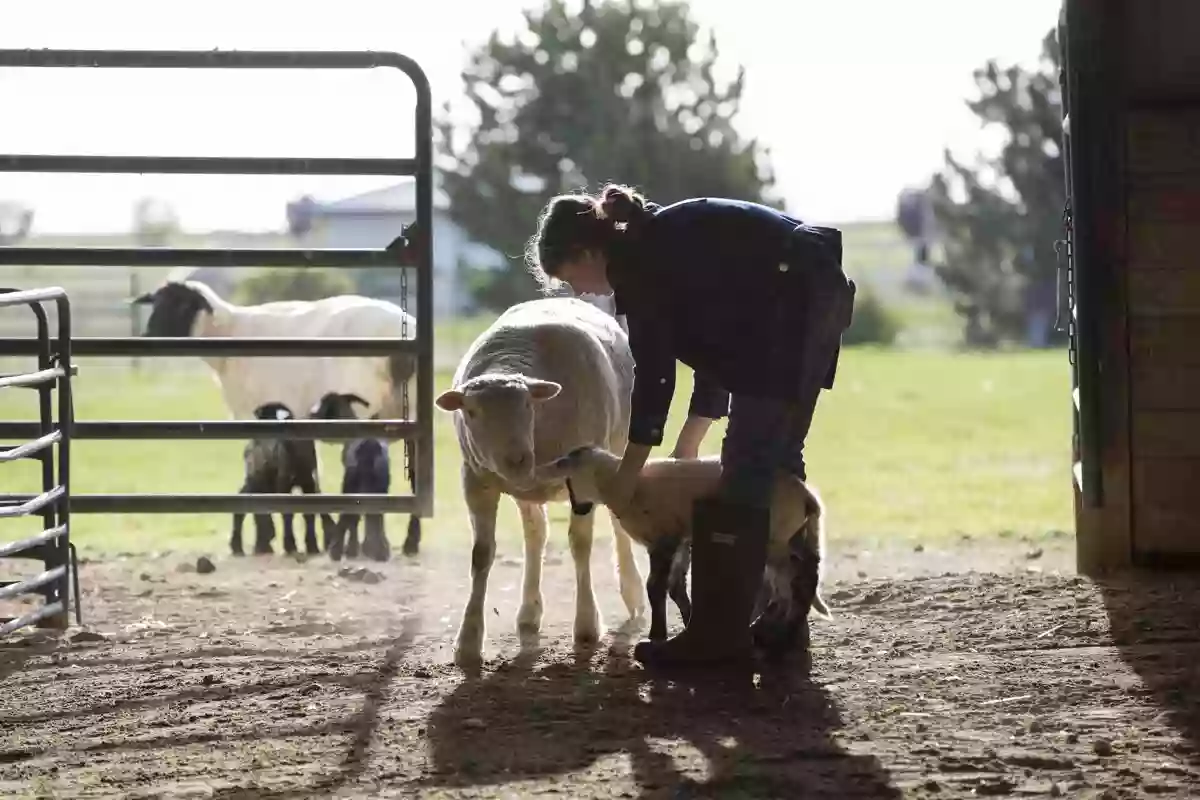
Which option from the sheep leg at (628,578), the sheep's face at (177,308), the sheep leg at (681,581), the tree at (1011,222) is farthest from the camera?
the tree at (1011,222)

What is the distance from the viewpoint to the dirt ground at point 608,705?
362 centimetres

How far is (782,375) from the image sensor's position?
448 centimetres

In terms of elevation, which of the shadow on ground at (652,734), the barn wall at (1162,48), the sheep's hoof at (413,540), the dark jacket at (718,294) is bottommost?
the shadow on ground at (652,734)

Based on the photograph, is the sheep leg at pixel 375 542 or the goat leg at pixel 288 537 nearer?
the sheep leg at pixel 375 542

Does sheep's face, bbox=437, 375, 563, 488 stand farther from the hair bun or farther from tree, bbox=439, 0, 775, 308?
tree, bbox=439, 0, 775, 308

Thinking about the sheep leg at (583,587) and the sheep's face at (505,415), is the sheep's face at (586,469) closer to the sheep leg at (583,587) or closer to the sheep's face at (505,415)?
the sheep's face at (505,415)

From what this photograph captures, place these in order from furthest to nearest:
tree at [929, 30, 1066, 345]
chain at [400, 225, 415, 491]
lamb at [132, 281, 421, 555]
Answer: tree at [929, 30, 1066, 345]
lamb at [132, 281, 421, 555]
chain at [400, 225, 415, 491]

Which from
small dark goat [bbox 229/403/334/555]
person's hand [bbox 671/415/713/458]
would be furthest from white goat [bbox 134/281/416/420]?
person's hand [bbox 671/415/713/458]

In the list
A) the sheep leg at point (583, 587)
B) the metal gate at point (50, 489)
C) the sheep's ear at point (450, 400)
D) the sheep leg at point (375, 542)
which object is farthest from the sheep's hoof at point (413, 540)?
the sheep's ear at point (450, 400)

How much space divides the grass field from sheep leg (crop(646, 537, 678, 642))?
394 cm

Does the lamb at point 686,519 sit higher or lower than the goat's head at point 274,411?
lower

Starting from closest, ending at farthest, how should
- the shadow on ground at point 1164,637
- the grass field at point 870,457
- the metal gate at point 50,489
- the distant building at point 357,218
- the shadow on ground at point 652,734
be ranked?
the shadow on ground at point 652,734 → the shadow on ground at point 1164,637 → the metal gate at point 50,489 → the distant building at point 357,218 → the grass field at point 870,457

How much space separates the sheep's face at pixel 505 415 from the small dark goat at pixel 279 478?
380cm

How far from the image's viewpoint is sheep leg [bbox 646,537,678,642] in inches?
191
